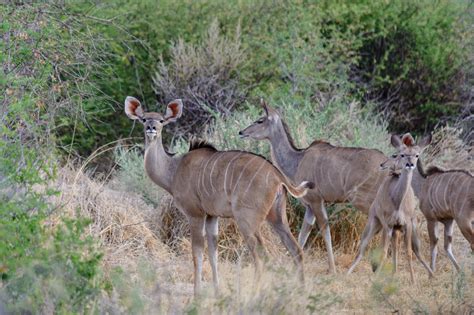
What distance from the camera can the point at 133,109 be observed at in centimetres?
752

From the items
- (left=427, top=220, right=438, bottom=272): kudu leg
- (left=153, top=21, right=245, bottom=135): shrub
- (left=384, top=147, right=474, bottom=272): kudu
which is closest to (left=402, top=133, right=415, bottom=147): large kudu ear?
(left=384, top=147, right=474, bottom=272): kudu

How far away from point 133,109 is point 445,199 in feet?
7.82

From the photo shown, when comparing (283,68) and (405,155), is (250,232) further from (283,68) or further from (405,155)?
(283,68)

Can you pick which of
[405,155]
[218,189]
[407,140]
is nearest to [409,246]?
[405,155]

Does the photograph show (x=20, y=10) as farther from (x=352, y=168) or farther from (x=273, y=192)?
(x=352, y=168)

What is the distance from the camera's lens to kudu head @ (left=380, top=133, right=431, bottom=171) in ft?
23.8

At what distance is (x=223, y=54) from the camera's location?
1301cm

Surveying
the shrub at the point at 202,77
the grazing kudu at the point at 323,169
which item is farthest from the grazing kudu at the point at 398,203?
the shrub at the point at 202,77

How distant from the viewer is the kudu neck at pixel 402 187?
24.0 feet

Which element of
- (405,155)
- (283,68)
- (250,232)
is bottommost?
(250,232)

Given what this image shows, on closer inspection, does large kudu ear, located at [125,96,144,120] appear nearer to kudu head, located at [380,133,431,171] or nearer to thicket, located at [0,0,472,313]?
thicket, located at [0,0,472,313]

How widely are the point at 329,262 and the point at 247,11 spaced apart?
7.00 metres

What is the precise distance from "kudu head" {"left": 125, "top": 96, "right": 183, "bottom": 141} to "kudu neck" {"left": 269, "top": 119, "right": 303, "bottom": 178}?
4.90 feet

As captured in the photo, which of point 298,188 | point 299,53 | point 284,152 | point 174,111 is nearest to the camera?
point 298,188
